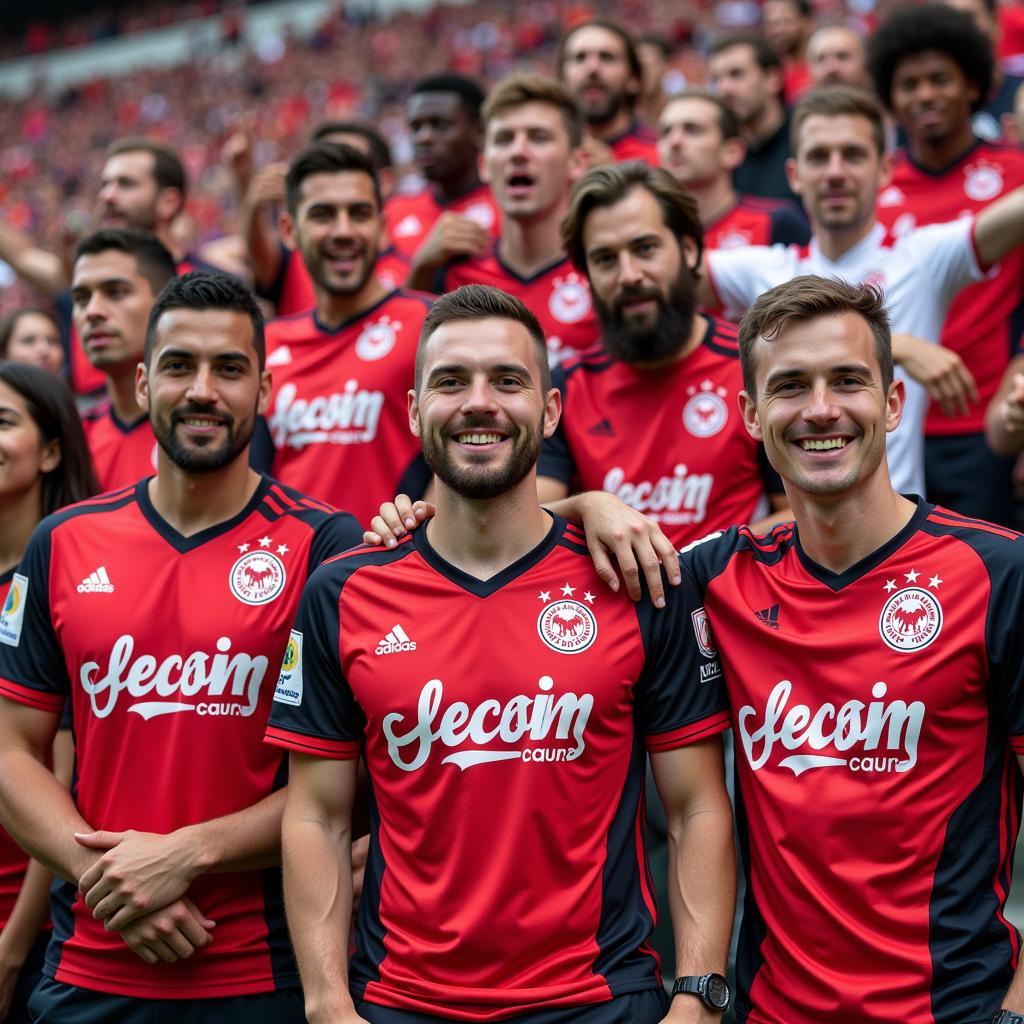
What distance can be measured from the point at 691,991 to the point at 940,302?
2.98 metres

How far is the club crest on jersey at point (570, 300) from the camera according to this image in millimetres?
5453

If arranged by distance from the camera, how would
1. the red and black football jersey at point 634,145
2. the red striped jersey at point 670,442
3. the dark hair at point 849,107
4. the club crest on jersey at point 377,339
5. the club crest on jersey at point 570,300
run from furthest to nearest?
the red and black football jersey at point 634,145
the club crest on jersey at point 570,300
the dark hair at point 849,107
the club crest on jersey at point 377,339
the red striped jersey at point 670,442

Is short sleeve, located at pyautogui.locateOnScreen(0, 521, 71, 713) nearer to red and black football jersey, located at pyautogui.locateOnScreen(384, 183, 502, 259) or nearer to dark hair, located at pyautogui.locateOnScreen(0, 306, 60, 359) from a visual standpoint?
dark hair, located at pyautogui.locateOnScreen(0, 306, 60, 359)

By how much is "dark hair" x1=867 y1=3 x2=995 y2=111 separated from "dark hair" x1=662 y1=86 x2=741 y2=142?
27.9 inches

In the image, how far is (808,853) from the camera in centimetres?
310

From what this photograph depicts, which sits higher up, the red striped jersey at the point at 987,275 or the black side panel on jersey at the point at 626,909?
the red striped jersey at the point at 987,275

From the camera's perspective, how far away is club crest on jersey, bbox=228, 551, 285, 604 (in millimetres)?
3770

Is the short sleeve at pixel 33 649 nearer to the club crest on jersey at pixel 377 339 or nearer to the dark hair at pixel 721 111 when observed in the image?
the club crest on jersey at pixel 377 339

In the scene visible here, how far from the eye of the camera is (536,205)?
557 centimetres

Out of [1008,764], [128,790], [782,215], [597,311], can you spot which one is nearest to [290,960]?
[128,790]

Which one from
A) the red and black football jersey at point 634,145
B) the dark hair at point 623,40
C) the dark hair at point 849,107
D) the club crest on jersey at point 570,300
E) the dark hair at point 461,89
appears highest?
the dark hair at point 623,40

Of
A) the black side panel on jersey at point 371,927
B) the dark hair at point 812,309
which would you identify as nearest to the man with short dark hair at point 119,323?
the black side panel on jersey at point 371,927

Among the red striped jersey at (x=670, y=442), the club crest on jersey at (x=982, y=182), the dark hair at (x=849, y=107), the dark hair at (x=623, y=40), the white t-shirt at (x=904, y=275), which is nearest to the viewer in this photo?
the red striped jersey at (x=670, y=442)

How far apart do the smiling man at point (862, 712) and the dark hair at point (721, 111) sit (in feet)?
11.3
